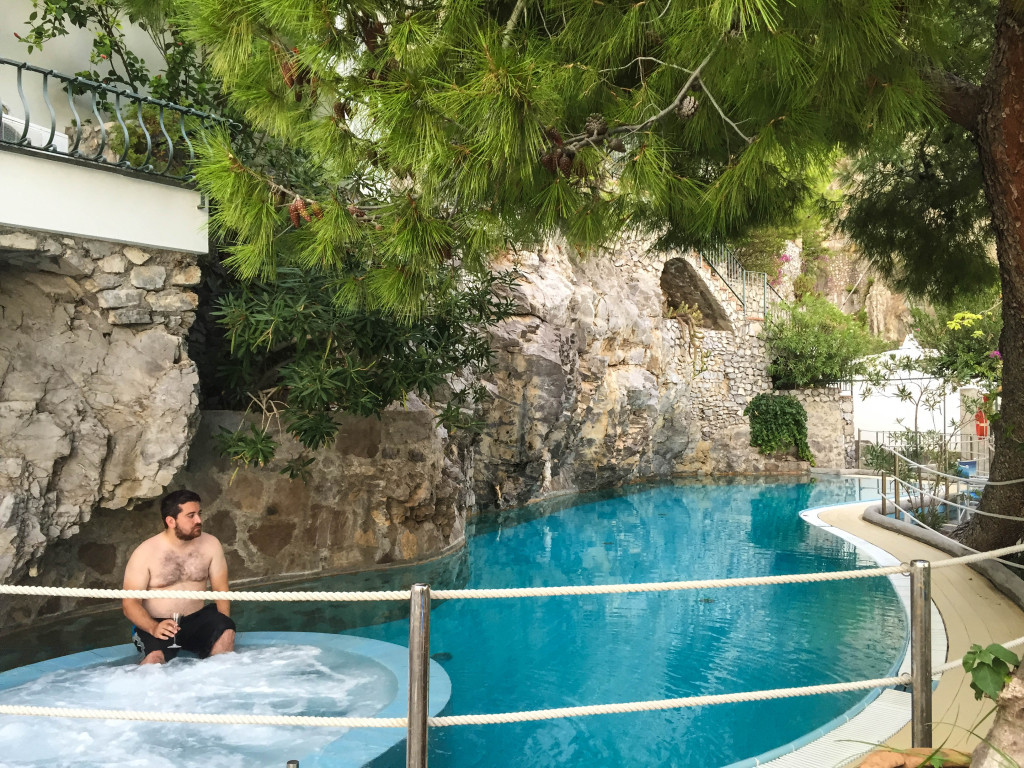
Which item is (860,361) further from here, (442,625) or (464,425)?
(442,625)

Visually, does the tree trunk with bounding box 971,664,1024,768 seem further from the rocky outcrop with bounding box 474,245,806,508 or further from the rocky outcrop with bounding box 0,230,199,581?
the rocky outcrop with bounding box 474,245,806,508

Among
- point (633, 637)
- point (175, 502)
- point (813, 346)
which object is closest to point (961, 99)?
point (633, 637)

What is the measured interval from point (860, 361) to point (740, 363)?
9.93 feet

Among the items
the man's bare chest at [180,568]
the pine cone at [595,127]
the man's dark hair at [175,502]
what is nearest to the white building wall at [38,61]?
the man's dark hair at [175,502]

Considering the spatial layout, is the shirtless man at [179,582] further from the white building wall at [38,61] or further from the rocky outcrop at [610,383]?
the rocky outcrop at [610,383]

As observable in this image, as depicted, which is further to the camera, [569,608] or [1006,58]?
[569,608]

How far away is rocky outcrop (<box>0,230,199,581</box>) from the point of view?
5.00m

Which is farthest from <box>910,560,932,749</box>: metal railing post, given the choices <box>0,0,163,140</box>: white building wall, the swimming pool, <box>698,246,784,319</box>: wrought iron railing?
<box>698,246,784,319</box>: wrought iron railing

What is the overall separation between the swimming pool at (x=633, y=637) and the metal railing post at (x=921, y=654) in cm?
129

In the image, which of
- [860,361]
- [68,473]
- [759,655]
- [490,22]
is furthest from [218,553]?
[860,361]

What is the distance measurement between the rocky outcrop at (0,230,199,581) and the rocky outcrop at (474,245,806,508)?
4361 millimetres

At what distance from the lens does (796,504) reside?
1373cm

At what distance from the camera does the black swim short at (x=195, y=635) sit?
408 centimetres

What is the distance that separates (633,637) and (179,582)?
10.6 ft
